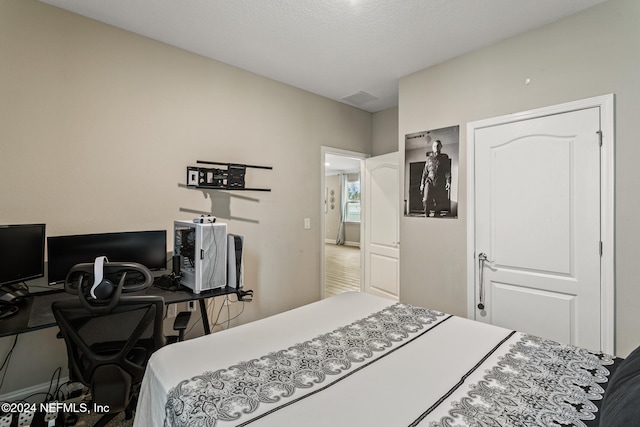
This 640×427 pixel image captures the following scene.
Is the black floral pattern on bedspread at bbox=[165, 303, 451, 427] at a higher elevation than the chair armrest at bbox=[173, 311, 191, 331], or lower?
higher

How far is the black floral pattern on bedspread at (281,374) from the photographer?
965 millimetres

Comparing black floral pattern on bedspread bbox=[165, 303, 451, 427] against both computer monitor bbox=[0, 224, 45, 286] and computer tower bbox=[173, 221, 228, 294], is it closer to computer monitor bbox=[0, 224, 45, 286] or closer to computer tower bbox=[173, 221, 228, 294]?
computer tower bbox=[173, 221, 228, 294]

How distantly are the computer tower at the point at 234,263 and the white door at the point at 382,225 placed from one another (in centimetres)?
204

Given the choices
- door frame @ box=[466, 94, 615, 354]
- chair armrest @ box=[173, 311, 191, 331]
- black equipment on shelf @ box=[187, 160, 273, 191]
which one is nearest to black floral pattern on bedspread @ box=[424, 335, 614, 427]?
door frame @ box=[466, 94, 615, 354]

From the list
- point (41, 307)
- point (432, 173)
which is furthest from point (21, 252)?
point (432, 173)

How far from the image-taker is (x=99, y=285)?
1.33 m

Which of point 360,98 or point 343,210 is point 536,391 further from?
point 343,210

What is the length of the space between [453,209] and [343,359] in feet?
6.45

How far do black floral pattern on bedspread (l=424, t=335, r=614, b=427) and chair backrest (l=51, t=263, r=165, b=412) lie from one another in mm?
1381

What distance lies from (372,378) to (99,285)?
128cm

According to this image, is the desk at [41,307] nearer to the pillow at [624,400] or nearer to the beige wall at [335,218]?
the pillow at [624,400]

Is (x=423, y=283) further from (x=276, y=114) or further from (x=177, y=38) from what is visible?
(x=177, y=38)

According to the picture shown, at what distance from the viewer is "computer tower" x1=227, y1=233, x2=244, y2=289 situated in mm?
2367

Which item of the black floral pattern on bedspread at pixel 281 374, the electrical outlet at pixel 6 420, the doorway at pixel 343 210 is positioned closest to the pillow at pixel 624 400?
the black floral pattern on bedspread at pixel 281 374
